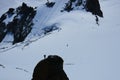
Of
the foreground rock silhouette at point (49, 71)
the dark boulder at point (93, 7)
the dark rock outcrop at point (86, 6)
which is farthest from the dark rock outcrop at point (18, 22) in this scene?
the foreground rock silhouette at point (49, 71)

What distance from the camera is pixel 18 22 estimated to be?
109125 mm

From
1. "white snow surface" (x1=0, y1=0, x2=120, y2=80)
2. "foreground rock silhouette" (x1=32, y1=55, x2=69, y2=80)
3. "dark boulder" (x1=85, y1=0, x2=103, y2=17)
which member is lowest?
"white snow surface" (x1=0, y1=0, x2=120, y2=80)

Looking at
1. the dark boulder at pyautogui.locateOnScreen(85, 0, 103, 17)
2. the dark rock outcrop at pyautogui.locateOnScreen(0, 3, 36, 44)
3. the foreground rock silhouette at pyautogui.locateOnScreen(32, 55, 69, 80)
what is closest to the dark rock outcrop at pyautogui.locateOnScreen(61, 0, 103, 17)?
the dark boulder at pyautogui.locateOnScreen(85, 0, 103, 17)

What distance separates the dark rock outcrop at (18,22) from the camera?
98188mm

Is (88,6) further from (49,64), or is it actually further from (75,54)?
(49,64)

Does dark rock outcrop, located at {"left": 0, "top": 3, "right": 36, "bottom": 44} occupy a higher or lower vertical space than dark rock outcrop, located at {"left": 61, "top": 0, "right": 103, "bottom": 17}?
lower

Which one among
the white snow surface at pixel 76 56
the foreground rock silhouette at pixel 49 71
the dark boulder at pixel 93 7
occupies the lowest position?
the white snow surface at pixel 76 56

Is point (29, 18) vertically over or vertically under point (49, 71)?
over

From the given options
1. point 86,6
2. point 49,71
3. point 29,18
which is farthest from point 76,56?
point 29,18

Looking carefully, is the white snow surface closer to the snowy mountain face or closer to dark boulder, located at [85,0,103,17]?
dark boulder, located at [85,0,103,17]

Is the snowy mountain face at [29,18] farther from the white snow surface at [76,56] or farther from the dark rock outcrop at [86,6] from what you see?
the white snow surface at [76,56]

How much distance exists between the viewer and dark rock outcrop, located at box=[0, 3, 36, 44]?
3866 inches

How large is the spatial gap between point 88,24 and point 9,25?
59.3 metres

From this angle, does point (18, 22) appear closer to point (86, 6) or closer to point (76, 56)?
point (86, 6)
